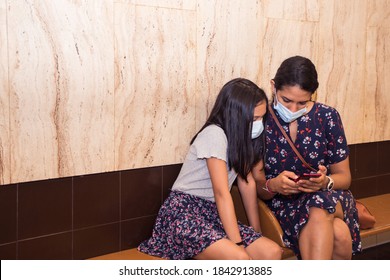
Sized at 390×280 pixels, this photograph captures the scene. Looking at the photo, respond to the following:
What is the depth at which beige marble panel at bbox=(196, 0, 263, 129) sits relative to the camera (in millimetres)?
4148

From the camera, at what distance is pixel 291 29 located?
4.70m

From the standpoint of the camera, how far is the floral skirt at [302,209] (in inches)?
143

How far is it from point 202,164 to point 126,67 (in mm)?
770

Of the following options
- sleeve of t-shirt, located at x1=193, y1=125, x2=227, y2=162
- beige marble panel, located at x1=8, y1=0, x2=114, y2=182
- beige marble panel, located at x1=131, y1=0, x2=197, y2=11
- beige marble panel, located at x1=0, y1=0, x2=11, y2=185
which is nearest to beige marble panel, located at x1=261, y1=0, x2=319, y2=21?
beige marble panel, located at x1=131, y1=0, x2=197, y2=11

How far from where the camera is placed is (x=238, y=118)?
3666mm

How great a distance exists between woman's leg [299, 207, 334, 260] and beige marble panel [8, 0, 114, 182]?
51.0 inches

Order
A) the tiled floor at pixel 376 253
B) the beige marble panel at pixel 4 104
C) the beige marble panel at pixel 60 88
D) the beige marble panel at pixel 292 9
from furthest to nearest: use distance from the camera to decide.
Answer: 1. the tiled floor at pixel 376 253
2. the beige marble panel at pixel 292 9
3. the beige marble panel at pixel 60 88
4. the beige marble panel at pixel 4 104

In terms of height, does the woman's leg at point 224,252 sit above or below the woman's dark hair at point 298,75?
below

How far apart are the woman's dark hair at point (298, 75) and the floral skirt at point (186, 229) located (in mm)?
901

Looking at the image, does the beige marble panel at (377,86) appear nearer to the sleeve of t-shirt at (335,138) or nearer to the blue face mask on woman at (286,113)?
the sleeve of t-shirt at (335,138)

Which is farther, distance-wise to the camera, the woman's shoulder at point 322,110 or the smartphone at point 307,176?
the woman's shoulder at point 322,110

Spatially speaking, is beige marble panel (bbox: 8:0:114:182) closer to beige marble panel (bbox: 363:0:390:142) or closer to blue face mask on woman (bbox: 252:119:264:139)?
blue face mask on woman (bbox: 252:119:264:139)

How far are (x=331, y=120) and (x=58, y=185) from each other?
5.91 ft

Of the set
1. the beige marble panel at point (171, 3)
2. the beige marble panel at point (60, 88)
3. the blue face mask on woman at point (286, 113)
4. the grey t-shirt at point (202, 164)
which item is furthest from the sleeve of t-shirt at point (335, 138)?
the beige marble panel at point (60, 88)
